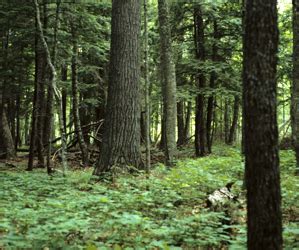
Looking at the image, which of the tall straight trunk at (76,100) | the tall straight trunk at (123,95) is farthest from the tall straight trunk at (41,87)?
the tall straight trunk at (123,95)

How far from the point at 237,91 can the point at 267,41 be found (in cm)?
1312

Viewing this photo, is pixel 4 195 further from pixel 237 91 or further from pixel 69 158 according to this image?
pixel 237 91

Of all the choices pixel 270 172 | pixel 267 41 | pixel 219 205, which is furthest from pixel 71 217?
pixel 267 41

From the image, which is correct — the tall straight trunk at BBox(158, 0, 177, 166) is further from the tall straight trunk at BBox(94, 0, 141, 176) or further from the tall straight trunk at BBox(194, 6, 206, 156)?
the tall straight trunk at BBox(194, 6, 206, 156)

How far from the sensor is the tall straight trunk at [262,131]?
3020mm

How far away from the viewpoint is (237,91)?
15.9 m

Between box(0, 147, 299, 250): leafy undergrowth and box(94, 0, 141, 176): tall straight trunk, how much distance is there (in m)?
0.70

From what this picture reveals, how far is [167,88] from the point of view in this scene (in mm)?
12711

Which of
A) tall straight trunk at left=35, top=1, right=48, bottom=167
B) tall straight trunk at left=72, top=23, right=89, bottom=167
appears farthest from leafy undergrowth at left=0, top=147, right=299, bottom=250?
tall straight trunk at left=72, top=23, right=89, bottom=167

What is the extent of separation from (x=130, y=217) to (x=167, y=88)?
897cm

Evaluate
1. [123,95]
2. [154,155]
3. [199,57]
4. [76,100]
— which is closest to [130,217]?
[123,95]

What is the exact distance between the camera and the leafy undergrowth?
400cm

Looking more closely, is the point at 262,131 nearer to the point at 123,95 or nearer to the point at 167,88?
the point at 123,95

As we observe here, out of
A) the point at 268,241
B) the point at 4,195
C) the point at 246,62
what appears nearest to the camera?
the point at 268,241
